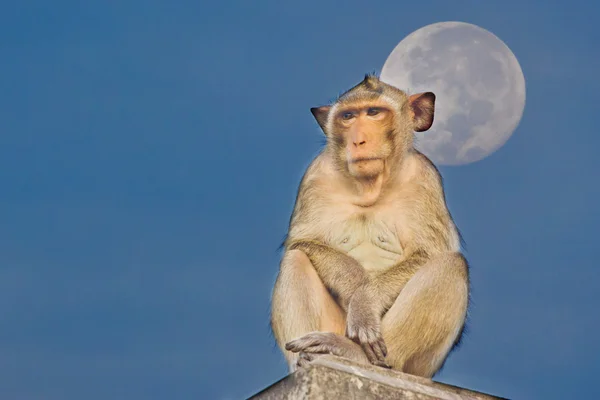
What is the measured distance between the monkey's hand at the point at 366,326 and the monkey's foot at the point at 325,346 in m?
0.11

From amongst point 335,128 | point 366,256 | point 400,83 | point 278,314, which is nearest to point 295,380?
point 278,314

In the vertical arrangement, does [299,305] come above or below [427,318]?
above

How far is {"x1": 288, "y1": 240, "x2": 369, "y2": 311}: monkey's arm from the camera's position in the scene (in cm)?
873

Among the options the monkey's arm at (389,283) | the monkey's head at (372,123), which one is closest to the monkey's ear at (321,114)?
the monkey's head at (372,123)

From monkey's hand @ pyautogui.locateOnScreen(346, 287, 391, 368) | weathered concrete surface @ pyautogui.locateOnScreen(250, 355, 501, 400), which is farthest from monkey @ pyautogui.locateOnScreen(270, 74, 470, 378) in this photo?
weathered concrete surface @ pyautogui.locateOnScreen(250, 355, 501, 400)

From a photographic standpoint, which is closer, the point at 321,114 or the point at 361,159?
the point at 361,159

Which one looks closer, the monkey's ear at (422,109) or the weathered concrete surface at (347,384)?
the weathered concrete surface at (347,384)

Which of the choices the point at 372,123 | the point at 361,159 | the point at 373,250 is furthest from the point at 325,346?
the point at 372,123

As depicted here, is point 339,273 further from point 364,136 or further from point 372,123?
point 372,123

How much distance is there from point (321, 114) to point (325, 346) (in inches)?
98.6

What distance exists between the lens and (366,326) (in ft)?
27.1

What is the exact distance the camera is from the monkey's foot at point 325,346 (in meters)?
7.82

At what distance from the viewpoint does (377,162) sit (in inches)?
352

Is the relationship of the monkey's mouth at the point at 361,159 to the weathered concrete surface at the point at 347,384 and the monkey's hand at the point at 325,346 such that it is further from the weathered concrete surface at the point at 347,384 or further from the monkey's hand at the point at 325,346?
the weathered concrete surface at the point at 347,384
